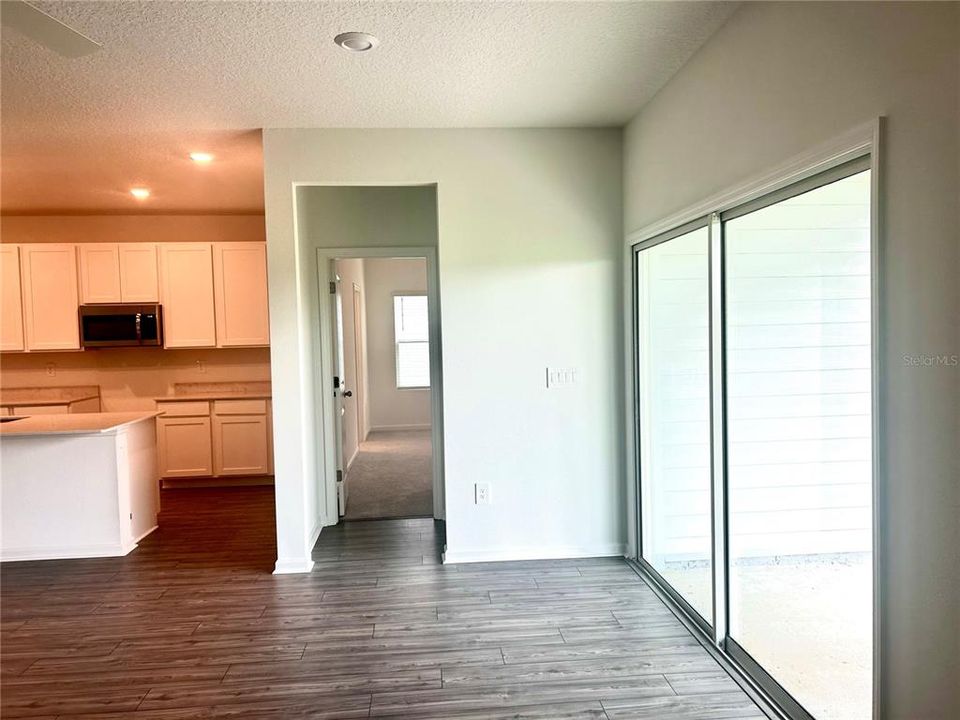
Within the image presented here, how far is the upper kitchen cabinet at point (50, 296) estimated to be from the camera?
573 centimetres

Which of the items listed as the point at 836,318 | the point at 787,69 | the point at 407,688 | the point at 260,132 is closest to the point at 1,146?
the point at 260,132

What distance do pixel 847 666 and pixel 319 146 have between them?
3601 millimetres

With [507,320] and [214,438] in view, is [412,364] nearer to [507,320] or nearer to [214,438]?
[214,438]

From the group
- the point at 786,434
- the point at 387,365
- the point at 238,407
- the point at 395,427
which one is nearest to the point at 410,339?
the point at 387,365

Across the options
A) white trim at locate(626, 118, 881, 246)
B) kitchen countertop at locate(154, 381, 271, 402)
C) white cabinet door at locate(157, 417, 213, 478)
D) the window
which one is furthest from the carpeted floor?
white trim at locate(626, 118, 881, 246)

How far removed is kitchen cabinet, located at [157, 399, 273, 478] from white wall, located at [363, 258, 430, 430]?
344 centimetres

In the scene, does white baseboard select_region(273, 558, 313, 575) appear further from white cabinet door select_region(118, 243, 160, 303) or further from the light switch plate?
white cabinet door select_region(118, 243, 160, 303)

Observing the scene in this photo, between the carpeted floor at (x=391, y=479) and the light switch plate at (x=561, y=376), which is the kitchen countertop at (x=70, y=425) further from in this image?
the light switch plate at (x=561, y=376)

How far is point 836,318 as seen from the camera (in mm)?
2199

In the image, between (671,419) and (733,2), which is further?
(671,419)

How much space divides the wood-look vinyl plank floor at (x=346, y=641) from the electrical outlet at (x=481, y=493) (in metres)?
0.39

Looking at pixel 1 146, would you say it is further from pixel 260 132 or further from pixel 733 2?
pixel 733 2

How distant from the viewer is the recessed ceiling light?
2508 mm

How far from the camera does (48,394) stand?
241 inches
